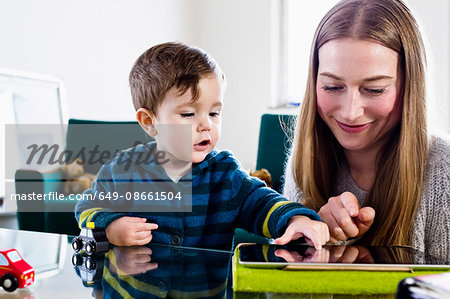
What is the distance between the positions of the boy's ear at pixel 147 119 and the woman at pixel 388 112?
0.33 m

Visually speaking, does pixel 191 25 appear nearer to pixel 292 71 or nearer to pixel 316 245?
pixel 292 71

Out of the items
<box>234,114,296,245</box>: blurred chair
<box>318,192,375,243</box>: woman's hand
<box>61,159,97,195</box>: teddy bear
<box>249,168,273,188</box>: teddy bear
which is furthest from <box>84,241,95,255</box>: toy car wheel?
<box>61,159,97,195</box>: teddy bear

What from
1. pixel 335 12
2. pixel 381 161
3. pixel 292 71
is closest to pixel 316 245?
pixel 381 161

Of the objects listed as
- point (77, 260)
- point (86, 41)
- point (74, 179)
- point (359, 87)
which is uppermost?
point (86, 41)

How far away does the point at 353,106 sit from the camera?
34.0 inches

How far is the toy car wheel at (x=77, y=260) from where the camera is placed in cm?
72

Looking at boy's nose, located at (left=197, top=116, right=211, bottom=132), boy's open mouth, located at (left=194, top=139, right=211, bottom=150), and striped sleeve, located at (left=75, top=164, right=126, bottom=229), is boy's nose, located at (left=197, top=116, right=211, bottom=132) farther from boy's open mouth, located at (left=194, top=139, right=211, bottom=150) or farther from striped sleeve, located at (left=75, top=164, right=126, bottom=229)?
striped sleeve, located at (left=75, top=164, right=126, bottom=229)

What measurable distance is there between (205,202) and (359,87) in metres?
0.36

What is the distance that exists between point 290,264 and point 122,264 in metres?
0.27

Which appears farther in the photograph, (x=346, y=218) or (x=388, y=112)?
(x=388, y=112)

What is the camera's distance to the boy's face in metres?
0.91

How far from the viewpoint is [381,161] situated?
3.28ft

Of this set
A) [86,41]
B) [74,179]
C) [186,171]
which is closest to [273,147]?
[74,179]

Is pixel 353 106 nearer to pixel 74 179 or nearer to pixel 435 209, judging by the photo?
pixel 435 209
